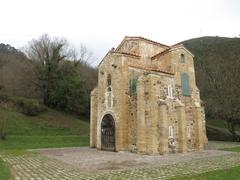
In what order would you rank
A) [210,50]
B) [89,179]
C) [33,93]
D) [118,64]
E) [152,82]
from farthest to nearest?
[210,50], [33,93], [118,64], [152,82], [89,179]

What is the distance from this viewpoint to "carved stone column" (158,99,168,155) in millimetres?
19625

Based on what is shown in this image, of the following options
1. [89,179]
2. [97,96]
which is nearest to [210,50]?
[97,96]

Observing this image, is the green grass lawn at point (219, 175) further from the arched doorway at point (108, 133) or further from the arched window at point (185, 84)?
the arched window at point (185, 84)

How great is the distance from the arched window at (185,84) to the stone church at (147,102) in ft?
0.30

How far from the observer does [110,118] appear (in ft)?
77.0

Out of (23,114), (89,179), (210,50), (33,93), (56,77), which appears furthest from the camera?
(210,50)

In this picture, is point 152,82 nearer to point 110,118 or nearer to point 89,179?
point 110,118

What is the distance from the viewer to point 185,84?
23.8 meters

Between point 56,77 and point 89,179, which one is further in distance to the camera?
point 56,77

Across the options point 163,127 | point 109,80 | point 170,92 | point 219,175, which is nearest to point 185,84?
point 170,92

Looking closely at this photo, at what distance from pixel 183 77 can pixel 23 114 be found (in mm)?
24377

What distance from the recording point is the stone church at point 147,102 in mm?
20094

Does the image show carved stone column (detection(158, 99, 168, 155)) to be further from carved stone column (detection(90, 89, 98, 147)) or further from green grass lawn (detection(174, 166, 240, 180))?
carved stone column (detection(90, 89, 98, 147))

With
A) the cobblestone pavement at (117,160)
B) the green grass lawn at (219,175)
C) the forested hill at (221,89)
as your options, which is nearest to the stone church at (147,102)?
the cobblestone pavement at (117,160)
